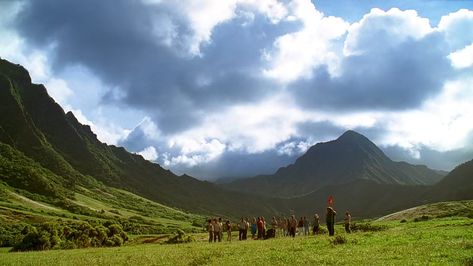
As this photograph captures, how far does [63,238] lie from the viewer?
190 ft

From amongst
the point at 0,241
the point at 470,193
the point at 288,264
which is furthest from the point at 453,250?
the point at 470,193

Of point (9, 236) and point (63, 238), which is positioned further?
point (9, 236)

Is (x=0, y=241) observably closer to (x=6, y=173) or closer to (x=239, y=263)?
(x=239, y=263)

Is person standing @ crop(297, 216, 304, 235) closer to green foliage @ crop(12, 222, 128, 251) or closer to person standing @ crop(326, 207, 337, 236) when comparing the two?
person standing @ crop(326, 207, 337, 236)

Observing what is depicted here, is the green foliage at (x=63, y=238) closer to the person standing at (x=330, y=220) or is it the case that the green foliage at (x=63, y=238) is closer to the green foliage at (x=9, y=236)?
the green foliage at (x=9, y=236)

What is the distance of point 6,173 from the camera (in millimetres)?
192750

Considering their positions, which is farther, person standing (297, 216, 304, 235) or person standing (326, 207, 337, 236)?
person standing (297, 216, 304, 235)

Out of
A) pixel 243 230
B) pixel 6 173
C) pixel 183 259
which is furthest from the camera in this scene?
pixel 6 173

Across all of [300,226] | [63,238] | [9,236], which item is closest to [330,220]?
[300,226]

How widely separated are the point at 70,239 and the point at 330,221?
1352 inches

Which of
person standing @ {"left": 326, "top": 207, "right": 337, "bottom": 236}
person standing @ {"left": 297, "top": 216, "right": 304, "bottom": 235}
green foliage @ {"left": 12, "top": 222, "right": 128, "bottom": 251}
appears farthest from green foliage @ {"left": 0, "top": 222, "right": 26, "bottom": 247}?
person standing @ {"left": 326, "top": 207, "right": 337, "bottom": 236}

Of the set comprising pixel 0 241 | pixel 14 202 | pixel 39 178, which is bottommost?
pixel 0 241

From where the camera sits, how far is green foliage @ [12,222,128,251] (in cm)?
5344

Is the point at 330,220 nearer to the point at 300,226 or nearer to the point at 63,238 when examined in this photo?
the point at 300,226
